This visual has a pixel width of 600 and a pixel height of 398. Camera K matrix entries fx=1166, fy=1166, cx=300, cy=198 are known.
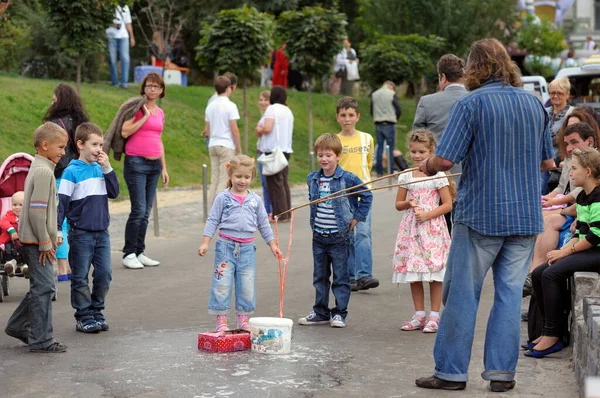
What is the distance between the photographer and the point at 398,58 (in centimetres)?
3109

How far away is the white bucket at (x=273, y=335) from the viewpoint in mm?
7863

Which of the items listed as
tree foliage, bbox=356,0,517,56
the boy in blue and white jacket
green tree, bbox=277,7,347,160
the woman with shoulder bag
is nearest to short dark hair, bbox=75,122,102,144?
the boy in blue and white jacket

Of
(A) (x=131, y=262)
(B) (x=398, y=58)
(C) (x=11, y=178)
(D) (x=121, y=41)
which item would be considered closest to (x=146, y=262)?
(A) (x=131, y=262)

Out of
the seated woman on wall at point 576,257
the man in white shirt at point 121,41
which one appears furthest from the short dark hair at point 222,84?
the man in white shirt at point 121,41

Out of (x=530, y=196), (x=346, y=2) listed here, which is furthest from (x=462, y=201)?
(x=346, y=2)

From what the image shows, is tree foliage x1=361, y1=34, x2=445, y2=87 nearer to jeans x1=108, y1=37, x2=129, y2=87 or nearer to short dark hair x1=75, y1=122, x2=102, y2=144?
jeans x1=108, y1=37, x2=129, y2=87

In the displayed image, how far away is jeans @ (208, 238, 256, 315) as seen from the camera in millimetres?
8430

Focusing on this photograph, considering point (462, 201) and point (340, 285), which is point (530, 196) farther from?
point (340, 285)

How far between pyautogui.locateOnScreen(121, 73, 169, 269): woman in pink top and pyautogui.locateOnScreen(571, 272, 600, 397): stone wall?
549 centimetres

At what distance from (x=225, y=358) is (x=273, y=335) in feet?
1.17

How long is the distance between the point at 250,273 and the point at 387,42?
24327 mm

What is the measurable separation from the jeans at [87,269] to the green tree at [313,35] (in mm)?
17596

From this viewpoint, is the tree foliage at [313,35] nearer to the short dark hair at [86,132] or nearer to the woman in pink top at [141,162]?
the woman in pink top at [141,162]

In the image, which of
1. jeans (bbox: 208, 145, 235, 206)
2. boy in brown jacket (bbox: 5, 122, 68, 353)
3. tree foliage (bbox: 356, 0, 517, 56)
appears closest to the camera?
boy in brown jacket (bbox: 5, 122, 68, 353)
